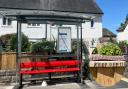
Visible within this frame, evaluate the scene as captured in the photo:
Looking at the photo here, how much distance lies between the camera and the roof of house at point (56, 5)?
105ft

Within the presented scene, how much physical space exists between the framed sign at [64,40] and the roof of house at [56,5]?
1987cm

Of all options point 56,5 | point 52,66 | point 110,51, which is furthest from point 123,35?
point 52,66

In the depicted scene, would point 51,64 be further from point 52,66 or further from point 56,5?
point 56,5

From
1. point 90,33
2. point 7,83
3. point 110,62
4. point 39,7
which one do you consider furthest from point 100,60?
point 90,33

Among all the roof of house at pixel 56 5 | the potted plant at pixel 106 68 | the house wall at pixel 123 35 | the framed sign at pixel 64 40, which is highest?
the roof of house at pixel 56 5

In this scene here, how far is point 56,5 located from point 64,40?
21.7m

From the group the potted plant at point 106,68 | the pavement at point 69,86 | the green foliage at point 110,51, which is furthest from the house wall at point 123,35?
the pavement at point 69,86

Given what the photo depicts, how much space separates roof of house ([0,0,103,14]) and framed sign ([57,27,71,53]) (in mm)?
19870

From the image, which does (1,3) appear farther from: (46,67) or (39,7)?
(46,67)

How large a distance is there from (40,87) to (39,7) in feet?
72.1

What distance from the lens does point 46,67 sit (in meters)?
12.2

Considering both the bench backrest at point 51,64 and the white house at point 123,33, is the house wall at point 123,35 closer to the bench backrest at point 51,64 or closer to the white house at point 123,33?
the white house at point 123,33

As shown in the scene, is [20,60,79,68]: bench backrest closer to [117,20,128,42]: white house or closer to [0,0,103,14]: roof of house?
[0,0,103,14]: roof of house

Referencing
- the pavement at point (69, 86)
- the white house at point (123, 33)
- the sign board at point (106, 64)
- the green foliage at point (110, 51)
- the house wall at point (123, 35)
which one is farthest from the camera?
the white house at point (123, 33)
